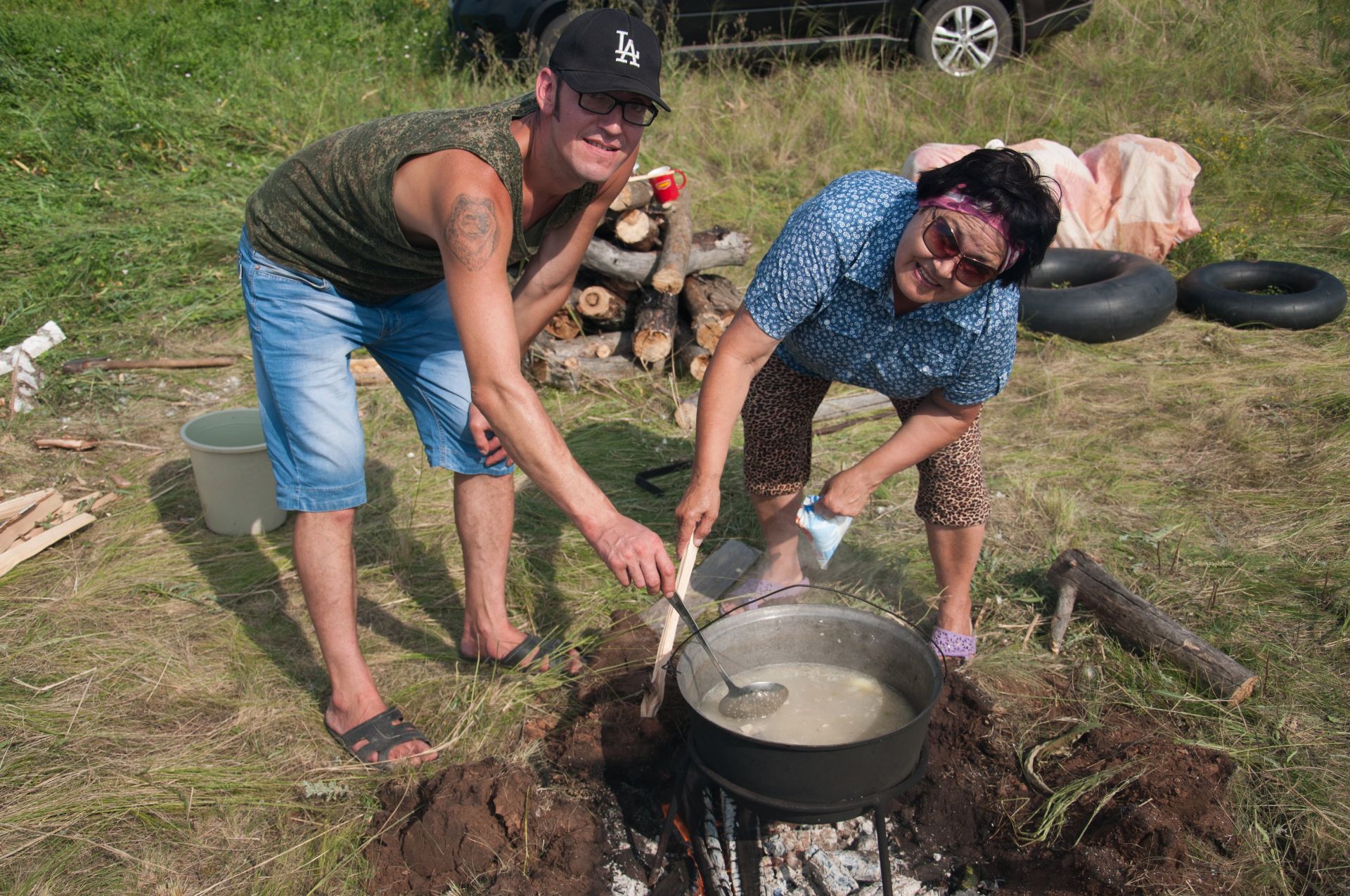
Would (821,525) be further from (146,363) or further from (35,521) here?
(146,363)

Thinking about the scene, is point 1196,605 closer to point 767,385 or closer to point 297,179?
point 767,385

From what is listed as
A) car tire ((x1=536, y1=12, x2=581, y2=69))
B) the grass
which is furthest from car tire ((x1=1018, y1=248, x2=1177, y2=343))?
car tire ((x1=536, y1=12, x2=581, y2=69))

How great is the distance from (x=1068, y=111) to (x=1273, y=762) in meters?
7.06

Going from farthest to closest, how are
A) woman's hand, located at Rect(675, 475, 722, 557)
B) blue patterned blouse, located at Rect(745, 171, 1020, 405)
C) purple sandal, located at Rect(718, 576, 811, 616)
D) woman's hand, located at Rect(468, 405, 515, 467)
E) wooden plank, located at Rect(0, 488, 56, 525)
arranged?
1. wooden plank, located at Rect(0, 488, 56, 525)
2. purple sandal, located at Rect(718, 576, 811, 616)
3. woman's hand, located at Rect(468, 405, 515, 467)
4. blue patterned blouse, located at Rect(745, 171, 1020, 405)
5. woman's hand, located at Rect(675, 475, 722, 557)

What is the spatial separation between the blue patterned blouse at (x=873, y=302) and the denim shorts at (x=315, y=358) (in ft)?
3.08

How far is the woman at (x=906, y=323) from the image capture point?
2391mm

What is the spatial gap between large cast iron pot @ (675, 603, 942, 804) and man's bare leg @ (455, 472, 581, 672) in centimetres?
82

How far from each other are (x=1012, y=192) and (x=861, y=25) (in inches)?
292

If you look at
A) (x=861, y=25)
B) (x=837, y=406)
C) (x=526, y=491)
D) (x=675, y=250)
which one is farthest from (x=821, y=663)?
(x=861, y=25)

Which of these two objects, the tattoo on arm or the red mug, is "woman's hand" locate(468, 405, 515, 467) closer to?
the tattoo on arm

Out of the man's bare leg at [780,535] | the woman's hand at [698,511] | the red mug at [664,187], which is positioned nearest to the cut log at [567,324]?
the red mug at [664,187]

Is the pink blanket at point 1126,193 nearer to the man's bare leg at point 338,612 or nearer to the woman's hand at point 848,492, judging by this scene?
the woman's hand at point 848,492

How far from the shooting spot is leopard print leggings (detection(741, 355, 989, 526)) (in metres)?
3.16

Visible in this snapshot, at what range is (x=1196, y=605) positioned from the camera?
137 inches
